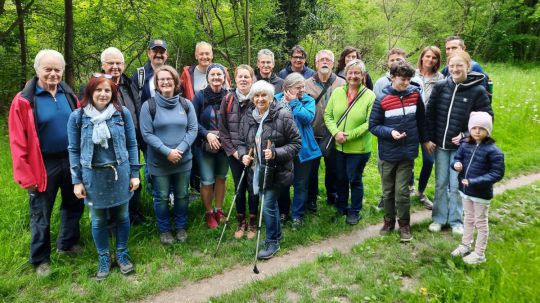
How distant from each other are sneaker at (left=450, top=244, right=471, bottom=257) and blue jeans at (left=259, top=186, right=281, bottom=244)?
2.05 metres

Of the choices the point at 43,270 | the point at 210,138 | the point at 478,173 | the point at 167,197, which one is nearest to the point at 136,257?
the point at 167,197

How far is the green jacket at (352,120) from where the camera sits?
5043mm

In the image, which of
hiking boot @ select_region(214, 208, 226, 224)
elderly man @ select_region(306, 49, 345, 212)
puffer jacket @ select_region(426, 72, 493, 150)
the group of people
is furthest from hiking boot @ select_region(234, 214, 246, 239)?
puffer jacket @ select_region(426, 72, 493, 150)

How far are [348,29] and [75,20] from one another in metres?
12.0

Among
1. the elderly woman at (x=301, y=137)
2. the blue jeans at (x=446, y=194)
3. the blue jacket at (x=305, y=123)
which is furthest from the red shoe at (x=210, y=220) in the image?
the blue jeans at (x=446, y=194)

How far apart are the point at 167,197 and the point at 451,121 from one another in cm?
374

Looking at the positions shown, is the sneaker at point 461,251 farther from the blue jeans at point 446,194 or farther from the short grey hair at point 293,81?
the short grey hair at point 293,81

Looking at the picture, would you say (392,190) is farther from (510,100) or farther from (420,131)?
(510,100)

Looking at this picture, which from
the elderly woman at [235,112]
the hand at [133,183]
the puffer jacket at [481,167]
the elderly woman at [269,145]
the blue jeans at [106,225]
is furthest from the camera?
the elderly woman at [235,112]

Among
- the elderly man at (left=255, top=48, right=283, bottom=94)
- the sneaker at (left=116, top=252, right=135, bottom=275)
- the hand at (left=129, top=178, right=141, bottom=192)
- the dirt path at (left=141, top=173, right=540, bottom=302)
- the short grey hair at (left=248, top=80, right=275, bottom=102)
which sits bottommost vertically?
the dirt path at (left=141, top=173, right=540, bottom=302)

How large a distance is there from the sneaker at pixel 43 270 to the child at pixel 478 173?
15.1ft

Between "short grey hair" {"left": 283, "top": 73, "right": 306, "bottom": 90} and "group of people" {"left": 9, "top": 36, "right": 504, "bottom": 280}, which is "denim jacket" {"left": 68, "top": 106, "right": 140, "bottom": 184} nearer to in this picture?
"group of people" {"left": 9, "top": 36, "right": 504, "bottom": 280}

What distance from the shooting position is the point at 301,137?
16.5 ft

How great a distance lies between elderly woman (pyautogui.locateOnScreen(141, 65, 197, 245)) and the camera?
4539mm
